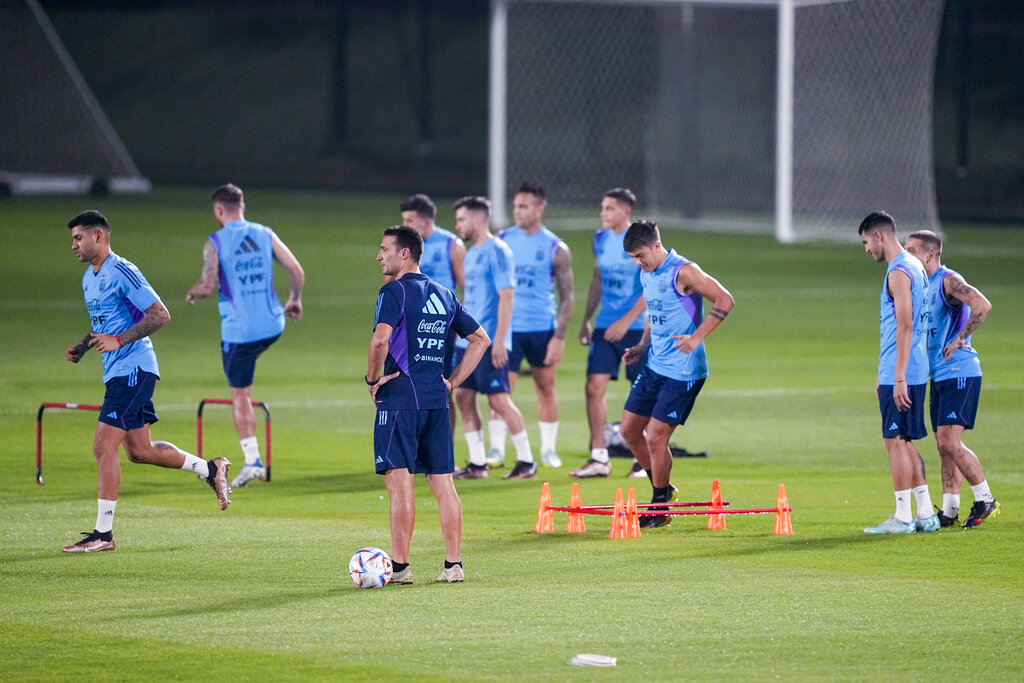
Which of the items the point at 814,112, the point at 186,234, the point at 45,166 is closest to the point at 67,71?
the point at 45,166

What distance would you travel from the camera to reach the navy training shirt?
29.6ft

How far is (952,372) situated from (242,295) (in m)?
5.42

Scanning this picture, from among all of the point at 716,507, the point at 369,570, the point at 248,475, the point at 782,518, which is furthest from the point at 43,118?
the point at 369,570

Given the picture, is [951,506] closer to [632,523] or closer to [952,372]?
[952,372]

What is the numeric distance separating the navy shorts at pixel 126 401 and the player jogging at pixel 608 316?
4.04 m

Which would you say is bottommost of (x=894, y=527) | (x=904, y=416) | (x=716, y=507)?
(x=894, y=527)

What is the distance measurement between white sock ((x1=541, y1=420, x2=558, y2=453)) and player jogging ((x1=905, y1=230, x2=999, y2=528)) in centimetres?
378

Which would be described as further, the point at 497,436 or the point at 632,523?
the point at 497,436

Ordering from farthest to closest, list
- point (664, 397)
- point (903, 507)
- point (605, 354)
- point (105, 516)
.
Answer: point (605, 354), point (664, 397), point (903, 507), point (105, 516)

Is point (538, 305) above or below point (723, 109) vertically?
below

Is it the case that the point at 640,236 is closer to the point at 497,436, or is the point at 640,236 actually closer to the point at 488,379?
the point at 488,379

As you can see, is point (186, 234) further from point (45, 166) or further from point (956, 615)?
point (956, 615)

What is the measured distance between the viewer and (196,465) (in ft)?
35.7

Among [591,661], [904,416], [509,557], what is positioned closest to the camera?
[591,661]
